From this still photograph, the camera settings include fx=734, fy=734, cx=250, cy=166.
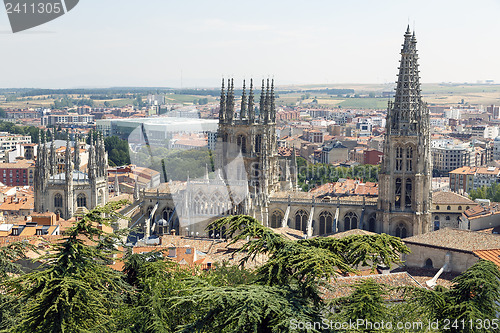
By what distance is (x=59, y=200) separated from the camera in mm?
56969

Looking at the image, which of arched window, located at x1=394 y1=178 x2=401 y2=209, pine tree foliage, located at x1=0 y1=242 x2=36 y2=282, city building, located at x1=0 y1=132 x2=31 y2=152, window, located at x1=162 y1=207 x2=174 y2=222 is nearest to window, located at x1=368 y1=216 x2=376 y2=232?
arched window, located at x1=394 y1=178 x2=401 y2=209

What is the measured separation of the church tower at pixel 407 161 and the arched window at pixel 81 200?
22947 millimetres

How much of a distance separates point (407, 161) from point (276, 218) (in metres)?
10.3

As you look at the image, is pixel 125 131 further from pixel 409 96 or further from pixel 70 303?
pixel 70 303

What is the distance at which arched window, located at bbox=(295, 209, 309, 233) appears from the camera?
52688 millimetres

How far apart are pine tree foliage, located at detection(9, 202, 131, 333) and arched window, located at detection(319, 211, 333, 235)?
3140 centimetres

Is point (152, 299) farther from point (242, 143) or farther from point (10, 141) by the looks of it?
point (10, 141)

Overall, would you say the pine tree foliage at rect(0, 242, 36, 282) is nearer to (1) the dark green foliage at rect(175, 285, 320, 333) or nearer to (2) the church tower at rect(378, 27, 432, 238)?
(1) the dark green foliage at rect(175, 285, 320, 333)

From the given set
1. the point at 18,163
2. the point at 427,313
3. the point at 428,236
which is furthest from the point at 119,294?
the point at 18,163

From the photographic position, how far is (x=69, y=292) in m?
19.8

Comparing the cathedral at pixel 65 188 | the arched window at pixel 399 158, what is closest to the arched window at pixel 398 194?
the arched window at pixel 399 158

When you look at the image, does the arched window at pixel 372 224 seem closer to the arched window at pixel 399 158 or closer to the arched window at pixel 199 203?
the arched window at pixel 399 158

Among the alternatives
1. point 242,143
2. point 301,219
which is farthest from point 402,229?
point 242,143

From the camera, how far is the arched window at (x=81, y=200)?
57156 mm
